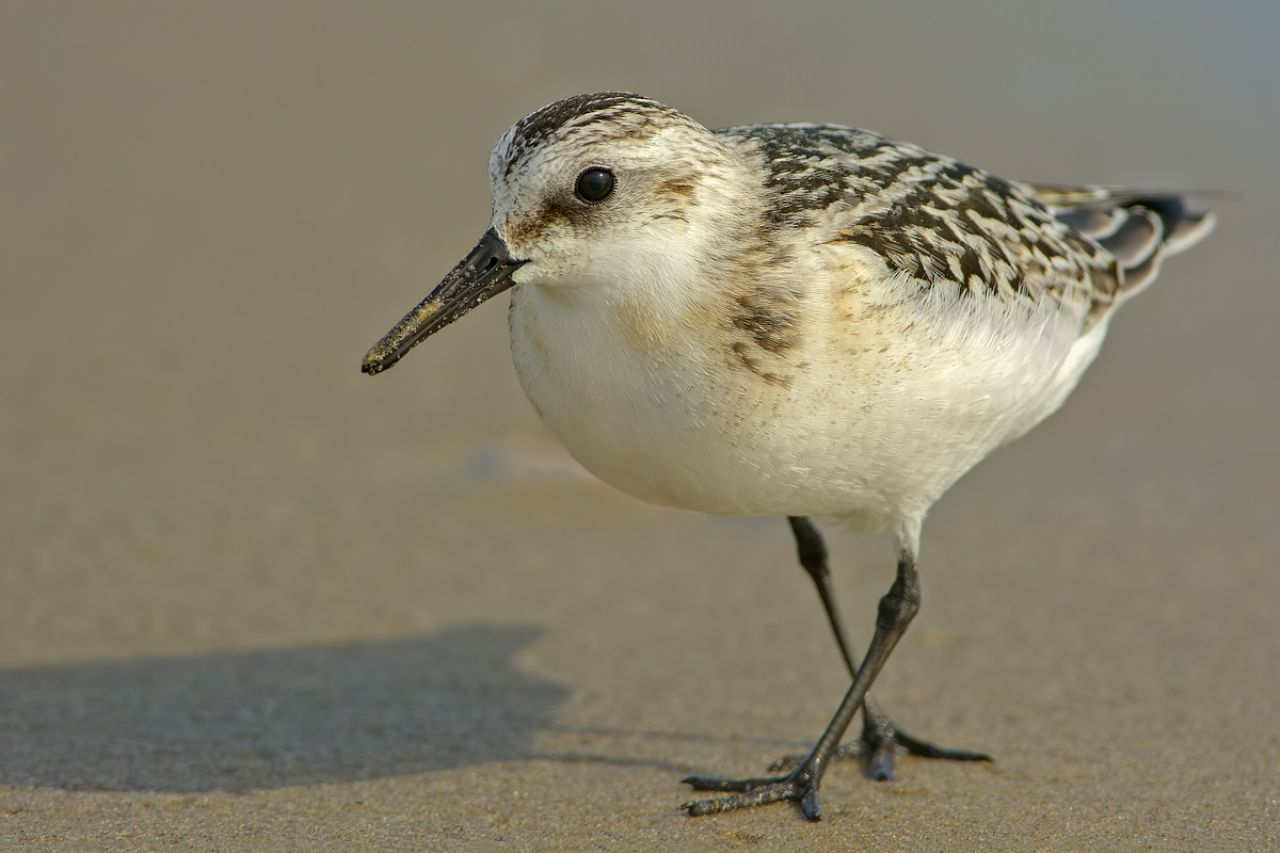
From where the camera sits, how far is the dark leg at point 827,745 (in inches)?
185

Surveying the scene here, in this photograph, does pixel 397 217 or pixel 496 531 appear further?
pixel 397 217

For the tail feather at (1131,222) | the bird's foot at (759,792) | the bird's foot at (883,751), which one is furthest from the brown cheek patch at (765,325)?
the tail feather at (1131,222)

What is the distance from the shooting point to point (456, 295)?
423 cm

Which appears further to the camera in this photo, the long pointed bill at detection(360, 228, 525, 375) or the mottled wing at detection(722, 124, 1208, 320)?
the mottled wing at detection(722, 124, 1208, 320)

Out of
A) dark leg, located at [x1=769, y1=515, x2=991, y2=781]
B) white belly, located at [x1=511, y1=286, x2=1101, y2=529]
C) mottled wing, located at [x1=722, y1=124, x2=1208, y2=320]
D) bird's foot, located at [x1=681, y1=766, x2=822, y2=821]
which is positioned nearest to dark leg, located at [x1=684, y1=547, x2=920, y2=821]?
bird's foot, located at [x1=681, y1=766, x2=822, y2=821]

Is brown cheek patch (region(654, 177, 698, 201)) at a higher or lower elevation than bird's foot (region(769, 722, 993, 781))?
higher

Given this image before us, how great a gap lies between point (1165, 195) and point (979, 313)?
6.63 ft

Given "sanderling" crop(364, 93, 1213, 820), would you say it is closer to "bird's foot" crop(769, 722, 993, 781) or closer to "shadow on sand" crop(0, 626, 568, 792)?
"bird's foot" crop(769, 722, 993, 781)

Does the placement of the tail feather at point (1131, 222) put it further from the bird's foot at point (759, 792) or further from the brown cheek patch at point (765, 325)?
the bird's foot at point (759, 792)

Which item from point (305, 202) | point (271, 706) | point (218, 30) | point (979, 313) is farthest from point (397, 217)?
point (979, 313)

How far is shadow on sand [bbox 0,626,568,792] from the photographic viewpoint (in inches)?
190

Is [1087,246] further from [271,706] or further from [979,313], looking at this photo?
[271,706]

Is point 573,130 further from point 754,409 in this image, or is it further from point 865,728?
point 865,728

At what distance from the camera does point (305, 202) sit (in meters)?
9.57
